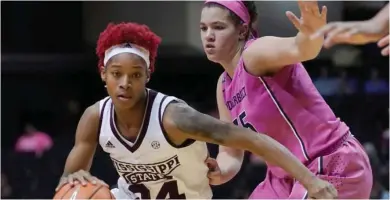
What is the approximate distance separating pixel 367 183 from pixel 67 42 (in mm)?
5297

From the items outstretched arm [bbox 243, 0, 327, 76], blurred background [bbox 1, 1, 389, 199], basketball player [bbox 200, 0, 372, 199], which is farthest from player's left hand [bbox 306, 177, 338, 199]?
blurred background [bbox 1, 1, 389, 199]

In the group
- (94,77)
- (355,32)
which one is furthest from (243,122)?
(94,77)

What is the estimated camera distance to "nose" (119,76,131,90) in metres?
3.17

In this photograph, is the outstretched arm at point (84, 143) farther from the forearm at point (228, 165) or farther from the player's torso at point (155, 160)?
the forearm at point (228, 165)

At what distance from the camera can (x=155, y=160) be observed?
336cm

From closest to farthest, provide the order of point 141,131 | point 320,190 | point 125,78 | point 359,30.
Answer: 1. point 359,30
2. point 320,190
3. point 125,78
4. point 141,131

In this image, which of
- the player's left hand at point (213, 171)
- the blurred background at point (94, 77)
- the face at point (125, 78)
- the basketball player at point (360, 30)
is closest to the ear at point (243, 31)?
the face at point (125, 78)

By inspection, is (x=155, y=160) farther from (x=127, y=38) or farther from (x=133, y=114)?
(x=127, y=38)

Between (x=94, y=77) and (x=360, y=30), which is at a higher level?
(x=360, y=30)

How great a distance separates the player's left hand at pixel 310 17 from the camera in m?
2.58

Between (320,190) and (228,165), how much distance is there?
2.58ft

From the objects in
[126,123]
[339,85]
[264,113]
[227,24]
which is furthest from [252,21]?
[339,85]

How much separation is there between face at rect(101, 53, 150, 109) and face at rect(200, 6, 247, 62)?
0.98 ft

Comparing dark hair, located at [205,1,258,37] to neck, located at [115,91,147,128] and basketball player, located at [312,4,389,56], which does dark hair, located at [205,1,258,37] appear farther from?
basketball player, located at [312,4,389,56]
